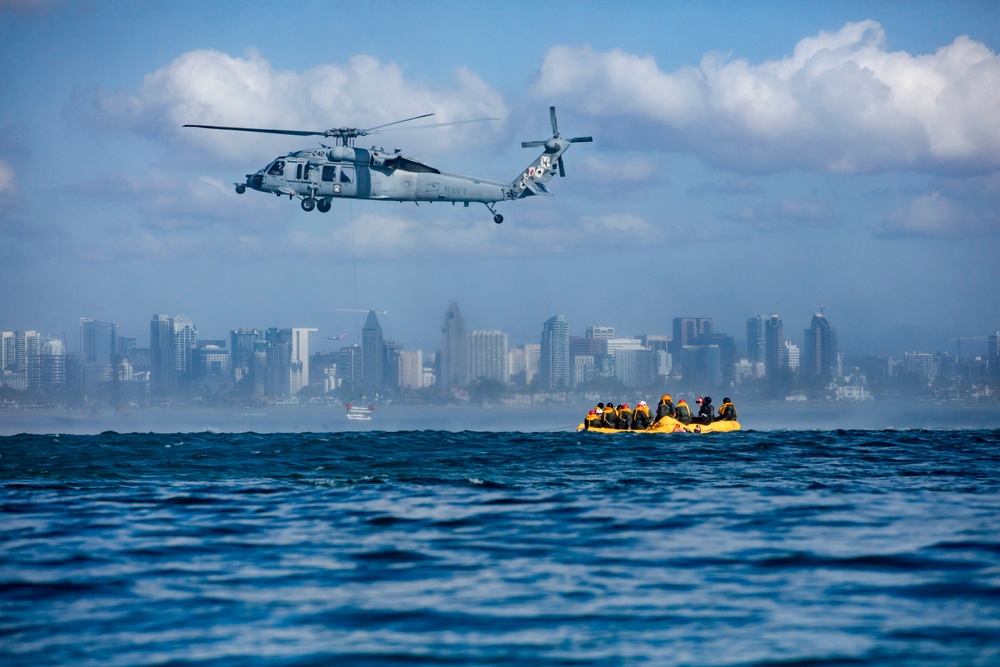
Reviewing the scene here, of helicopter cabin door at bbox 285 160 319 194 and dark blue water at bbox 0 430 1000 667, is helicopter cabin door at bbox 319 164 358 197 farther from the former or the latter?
dark blue water at bbox 0 430 1000 667

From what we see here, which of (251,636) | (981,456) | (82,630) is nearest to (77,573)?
(82,630)

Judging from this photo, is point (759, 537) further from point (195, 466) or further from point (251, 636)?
point (195, 466)

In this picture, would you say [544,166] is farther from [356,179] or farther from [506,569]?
[506,569]

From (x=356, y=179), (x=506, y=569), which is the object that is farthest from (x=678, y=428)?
(x=506, y=569)

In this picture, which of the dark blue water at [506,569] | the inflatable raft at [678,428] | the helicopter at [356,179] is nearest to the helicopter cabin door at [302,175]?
the helicopter at [356,179]

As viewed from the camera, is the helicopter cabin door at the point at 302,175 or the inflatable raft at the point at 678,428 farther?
the helicopter cabin door at the point at 302,175

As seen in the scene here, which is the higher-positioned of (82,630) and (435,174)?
(435,174)

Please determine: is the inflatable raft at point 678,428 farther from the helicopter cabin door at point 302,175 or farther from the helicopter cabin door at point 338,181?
the helicopter cabin door at point 302,175

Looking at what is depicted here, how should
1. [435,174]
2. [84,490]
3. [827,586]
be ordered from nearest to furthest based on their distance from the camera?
[827,586], [84,490], [435,174]
